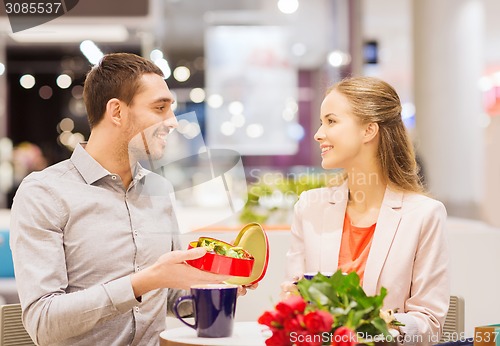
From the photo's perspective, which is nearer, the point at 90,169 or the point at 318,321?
the point at 318,321

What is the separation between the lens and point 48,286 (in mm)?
1807

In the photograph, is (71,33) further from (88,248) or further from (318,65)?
(318,65)

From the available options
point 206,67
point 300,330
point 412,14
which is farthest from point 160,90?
point 412,14

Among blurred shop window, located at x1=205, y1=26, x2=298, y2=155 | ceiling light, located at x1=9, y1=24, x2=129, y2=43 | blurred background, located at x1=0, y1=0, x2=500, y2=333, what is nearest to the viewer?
ceiling light, located at x1=9, y1=24, x2=129, y2=43

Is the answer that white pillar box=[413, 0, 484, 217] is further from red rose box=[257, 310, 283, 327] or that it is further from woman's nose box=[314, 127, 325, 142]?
red rose box=[257, 310, 283, 327]

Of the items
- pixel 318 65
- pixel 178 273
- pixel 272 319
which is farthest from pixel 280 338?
pixel 318 65

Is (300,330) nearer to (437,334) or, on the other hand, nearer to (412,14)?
(437,334)

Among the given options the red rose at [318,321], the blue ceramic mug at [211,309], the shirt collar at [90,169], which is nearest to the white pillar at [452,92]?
the shirt collar at [90,169]

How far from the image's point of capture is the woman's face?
190cm

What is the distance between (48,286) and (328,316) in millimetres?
761

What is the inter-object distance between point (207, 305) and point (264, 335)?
16cm

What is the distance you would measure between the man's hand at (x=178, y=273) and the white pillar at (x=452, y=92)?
5757 millimetres

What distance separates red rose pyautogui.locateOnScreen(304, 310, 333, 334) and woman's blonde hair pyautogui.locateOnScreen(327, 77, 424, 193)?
705 millimetres

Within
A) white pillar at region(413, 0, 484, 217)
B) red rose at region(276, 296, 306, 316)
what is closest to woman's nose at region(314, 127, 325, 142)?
red rose at region(276, 296, 306, 316)
